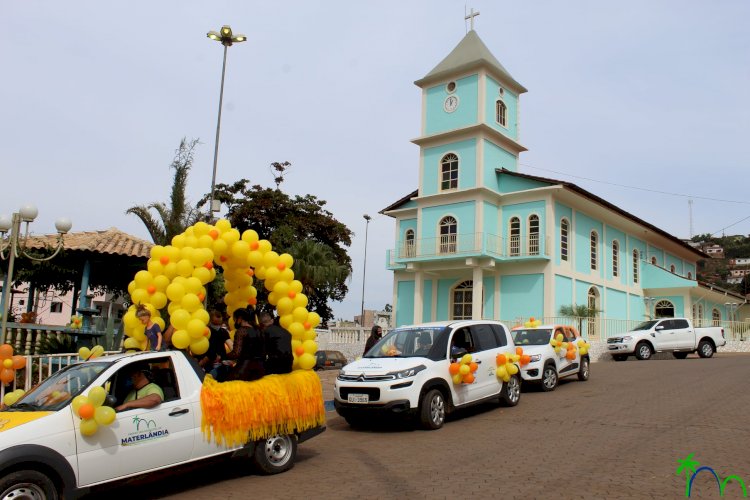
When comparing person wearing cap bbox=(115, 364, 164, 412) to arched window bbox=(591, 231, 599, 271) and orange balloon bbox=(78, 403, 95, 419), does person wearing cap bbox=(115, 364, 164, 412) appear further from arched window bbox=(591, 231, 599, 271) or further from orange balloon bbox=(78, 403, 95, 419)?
arched window bbox=(591, 231, 599, 271)

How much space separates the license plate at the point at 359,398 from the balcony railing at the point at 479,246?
18.6 metres

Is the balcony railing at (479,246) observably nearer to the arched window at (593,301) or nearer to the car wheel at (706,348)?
the arched window at (593,301)

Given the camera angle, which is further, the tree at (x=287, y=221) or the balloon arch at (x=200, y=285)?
the tree at (x=287, y=221)

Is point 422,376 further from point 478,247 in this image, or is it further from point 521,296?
point 521,296

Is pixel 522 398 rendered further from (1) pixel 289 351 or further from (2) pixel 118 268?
(2) pixel 118 268

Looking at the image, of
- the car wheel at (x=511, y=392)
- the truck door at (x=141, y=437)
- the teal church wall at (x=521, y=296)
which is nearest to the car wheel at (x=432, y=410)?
the car wheel at (x=511, y=392)

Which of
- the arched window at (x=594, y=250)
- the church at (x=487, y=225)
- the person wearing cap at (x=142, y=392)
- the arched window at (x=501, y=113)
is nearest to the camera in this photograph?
the person wearing cap at (x=142, y=392)

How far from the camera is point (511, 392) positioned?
12.3 metres

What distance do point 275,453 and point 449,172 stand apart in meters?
24.5

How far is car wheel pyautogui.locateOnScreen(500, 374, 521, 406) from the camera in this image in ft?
39.9

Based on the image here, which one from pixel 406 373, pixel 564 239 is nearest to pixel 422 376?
pixel 406 373

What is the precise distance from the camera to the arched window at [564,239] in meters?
29.6

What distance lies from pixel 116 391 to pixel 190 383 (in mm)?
777

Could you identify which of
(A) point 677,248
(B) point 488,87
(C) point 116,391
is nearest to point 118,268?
(C) point 116,391
